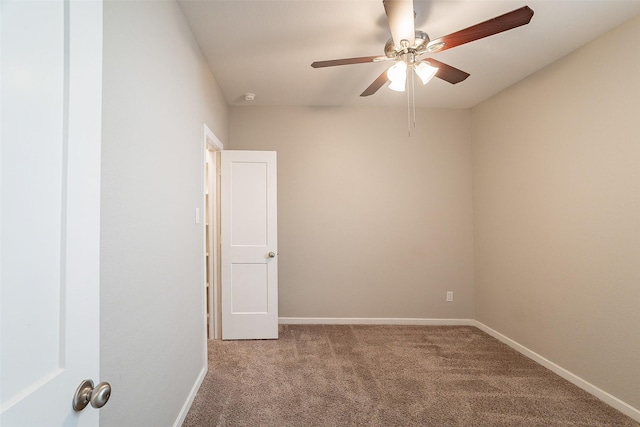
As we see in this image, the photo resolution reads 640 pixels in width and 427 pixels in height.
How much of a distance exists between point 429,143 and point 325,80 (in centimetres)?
159

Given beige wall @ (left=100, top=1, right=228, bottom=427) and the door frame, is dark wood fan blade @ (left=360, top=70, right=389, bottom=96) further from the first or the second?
the door frame

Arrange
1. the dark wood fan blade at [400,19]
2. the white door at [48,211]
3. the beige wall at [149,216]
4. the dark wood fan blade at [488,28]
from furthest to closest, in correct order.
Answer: the dark wood fan blade at [400,19] → the dark wood fan blade at [488,28] → the beige wall at [149,216] → the white door at [48,211]

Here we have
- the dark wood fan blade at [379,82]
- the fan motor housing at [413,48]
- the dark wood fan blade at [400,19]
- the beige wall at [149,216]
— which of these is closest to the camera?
the beige wall at [149,216]

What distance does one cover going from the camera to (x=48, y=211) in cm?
53

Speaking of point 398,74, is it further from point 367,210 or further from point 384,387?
point 384,387

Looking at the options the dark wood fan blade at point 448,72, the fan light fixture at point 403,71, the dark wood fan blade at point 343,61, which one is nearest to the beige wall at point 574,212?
the dark wood fan blade at point 448,72

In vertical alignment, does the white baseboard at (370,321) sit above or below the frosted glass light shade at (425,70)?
below

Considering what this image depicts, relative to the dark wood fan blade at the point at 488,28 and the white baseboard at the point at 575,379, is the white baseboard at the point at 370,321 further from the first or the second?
the dark wood fan blade at the point at 488,28

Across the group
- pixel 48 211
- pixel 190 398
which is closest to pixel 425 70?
pixel 48 211

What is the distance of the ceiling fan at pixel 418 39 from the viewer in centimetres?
144

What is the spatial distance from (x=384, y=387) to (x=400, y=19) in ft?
8.21

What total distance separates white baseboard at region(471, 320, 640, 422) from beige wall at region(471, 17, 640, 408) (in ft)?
0.14

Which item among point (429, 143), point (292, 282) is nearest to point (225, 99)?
point (292, 282)

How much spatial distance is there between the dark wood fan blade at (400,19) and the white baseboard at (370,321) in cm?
293
